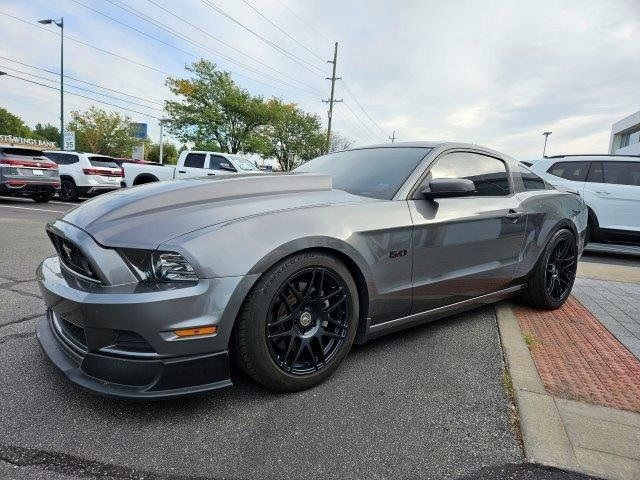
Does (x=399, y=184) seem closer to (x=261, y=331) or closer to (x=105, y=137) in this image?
(x=261, y=331)

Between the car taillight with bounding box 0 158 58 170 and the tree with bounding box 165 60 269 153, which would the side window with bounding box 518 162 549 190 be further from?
the tree with bounding box 165 60 269 153

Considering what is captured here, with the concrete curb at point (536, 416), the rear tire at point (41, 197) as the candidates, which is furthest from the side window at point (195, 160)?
the concrete curb at point (536, 416)

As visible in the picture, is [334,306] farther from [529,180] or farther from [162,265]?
[529,180]

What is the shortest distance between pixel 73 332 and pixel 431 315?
2.18 m

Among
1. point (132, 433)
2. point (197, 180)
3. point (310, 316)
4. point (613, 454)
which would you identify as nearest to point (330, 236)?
point (310, 316)

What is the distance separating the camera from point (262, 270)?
82.7 inches

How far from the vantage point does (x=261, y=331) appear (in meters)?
2.12

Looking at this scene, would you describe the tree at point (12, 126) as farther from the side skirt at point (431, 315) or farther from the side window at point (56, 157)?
the side skirt at point (431, 315)

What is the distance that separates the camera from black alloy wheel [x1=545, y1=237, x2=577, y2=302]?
4.05 metres

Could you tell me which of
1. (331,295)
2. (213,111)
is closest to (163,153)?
(213,111)

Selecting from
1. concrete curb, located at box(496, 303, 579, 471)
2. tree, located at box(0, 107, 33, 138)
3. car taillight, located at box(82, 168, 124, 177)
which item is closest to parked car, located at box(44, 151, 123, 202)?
car taillight, located at box(82, 168, 124, 177)

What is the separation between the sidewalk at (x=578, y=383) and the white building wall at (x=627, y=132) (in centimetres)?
4270

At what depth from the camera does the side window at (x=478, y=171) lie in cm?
317

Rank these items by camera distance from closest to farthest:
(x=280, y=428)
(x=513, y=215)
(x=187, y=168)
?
(x=280, y=428), (x=513, y=215), (x=187, y=168)
